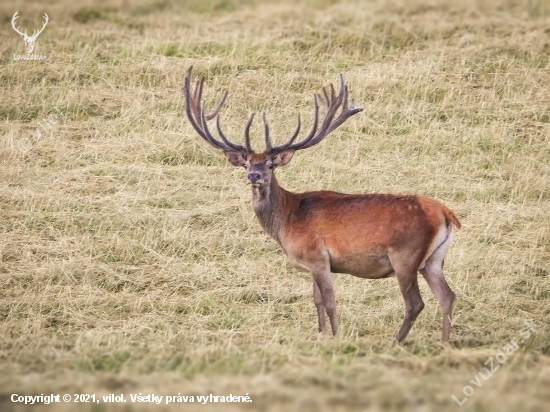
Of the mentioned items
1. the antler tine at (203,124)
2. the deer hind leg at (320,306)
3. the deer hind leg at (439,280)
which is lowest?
the deer hind leg at (320,306)

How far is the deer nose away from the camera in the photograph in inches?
342

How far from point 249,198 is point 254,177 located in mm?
2984

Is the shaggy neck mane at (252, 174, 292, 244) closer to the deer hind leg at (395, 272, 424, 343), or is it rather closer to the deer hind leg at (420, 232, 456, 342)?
the deer hind leg at (395, 272, 424, 343)

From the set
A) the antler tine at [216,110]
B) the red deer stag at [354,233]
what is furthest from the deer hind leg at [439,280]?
the antler tine at [216,110]

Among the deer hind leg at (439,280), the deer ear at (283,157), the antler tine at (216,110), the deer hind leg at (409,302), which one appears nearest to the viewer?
the deer hind leg at (409,302)

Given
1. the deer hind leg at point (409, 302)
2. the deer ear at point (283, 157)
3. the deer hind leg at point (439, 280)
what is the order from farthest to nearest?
the deer ear at point (283, 157) → the deer hind leg at point (439, 280) → the deer hind leg at point (409, 302)

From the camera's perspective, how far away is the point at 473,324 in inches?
356

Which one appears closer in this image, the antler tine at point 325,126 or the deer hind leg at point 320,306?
the deer hind leg at point 320,306

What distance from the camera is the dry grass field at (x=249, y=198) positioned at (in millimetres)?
7020

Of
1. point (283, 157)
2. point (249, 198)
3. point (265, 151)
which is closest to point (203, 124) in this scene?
point (265, 151)

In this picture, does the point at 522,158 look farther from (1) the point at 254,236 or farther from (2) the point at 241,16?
(2) the point at 241,16

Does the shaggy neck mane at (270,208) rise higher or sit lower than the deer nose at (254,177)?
lower

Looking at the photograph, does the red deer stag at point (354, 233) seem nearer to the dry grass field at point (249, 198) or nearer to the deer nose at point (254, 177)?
the deer nose at point (254, 177)

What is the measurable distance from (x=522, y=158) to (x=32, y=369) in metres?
7.67
